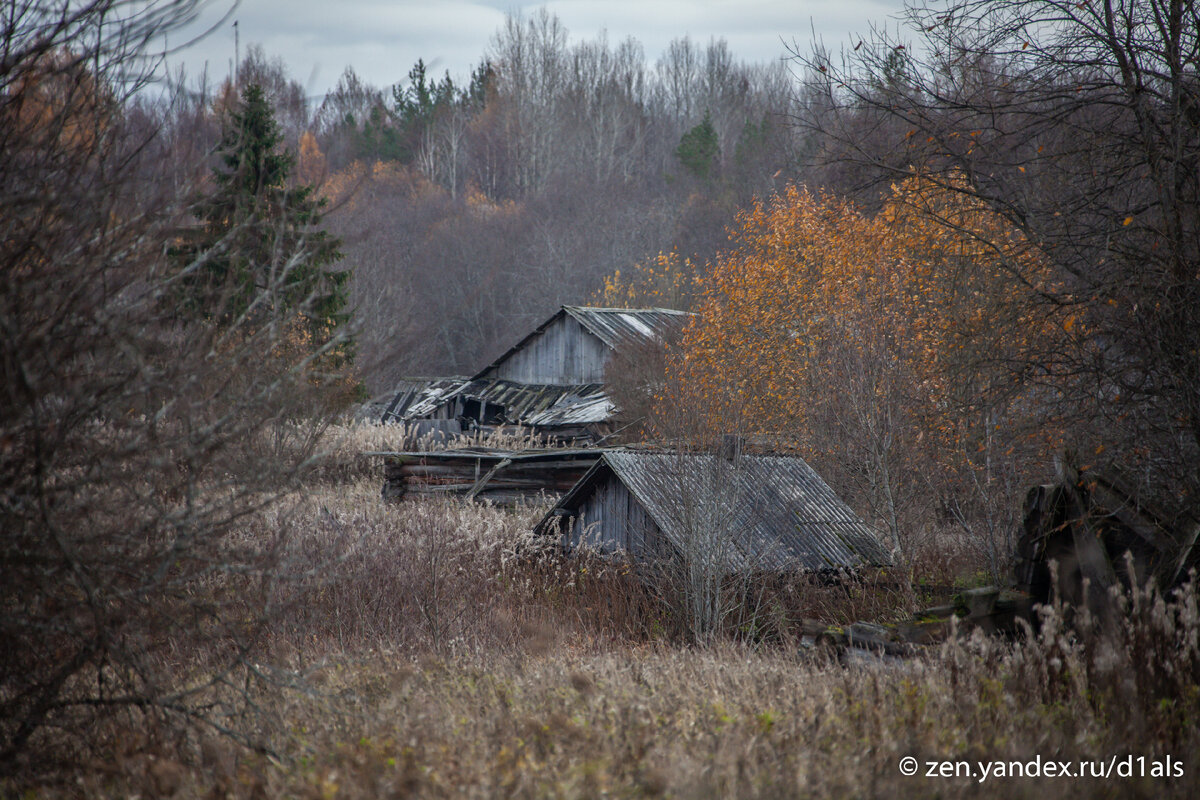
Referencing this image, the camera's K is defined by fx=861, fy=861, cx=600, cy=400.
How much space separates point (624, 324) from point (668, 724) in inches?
1006

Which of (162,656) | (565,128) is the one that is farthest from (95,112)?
(565,128)

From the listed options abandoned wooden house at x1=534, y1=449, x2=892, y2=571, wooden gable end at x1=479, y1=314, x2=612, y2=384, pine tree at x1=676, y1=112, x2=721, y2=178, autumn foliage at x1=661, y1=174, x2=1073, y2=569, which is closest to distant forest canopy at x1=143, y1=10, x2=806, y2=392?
pine tree at x1=676, y1=112, x2=721, y2=178

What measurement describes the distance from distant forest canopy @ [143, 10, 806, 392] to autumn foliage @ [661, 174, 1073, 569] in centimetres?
2131

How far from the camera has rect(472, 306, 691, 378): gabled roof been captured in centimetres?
2756

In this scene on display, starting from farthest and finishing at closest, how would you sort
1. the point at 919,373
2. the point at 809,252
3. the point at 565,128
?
1. the point at 565,128
2. the point at 809,252
3. the point at 919,373

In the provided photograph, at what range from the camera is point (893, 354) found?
12.8 metres

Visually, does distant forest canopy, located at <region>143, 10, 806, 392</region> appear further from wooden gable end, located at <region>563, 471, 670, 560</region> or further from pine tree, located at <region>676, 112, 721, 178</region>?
wooden gable end, located at <region>563, 471, 670, 560</region>

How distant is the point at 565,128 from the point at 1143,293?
57650 mm

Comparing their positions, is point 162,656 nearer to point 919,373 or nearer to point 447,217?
point 919,373

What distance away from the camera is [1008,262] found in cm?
915

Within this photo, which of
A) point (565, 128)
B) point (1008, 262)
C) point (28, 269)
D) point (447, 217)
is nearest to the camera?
point (28, 269)

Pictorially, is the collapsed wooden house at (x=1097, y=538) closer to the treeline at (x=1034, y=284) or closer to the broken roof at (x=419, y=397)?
the treeline at (x=1034, y=284)

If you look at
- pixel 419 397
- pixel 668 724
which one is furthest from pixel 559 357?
pixel 668 724

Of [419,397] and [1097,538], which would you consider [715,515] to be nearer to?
[1097,538]
